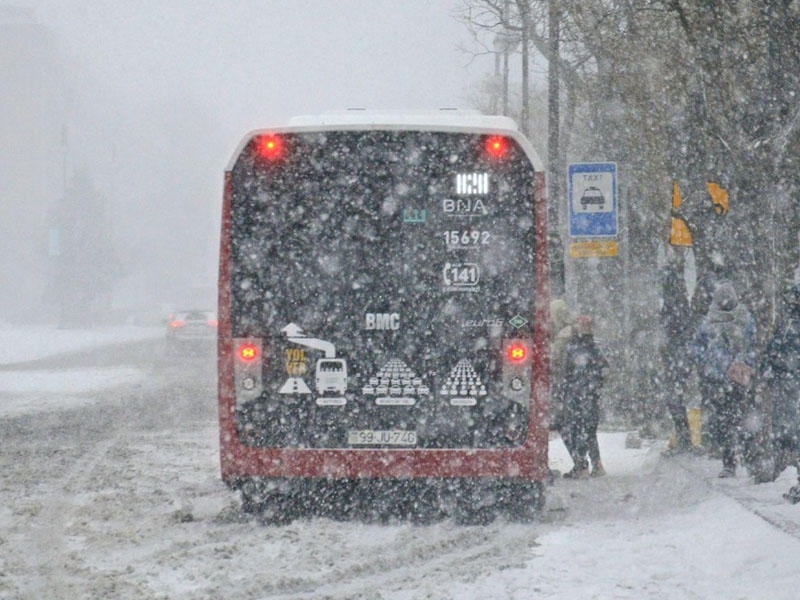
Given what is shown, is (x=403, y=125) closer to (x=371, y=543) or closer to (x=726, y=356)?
(x=371, y=543)

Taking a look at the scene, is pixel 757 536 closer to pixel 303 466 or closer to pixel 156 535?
pixel 303 466

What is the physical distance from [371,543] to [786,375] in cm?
356

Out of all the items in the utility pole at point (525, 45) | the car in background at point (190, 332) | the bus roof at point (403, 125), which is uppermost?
the utility pole at point (525, 45)

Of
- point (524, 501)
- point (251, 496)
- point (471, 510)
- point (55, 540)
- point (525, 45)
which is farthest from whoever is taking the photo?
point (525, 45)

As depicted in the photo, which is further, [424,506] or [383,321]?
[424,506]

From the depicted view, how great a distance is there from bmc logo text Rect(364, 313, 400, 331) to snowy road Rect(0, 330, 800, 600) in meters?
1.51

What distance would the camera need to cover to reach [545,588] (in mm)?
7867

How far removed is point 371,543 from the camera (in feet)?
31.7

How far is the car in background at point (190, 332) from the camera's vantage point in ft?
140

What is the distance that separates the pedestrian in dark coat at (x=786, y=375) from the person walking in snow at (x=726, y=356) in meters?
1.08

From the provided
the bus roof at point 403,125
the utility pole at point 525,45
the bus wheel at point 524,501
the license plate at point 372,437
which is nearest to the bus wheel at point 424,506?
the bus wheel at point 524,501

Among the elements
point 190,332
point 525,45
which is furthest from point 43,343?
point 525,45

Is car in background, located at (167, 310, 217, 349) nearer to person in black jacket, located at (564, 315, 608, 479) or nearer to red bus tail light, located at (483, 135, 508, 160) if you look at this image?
person in black jacket, located at (564, 315, 608, 479)

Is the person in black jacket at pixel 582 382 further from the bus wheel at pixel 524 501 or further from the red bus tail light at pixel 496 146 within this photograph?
the red bus tail light at pixel 496 146
